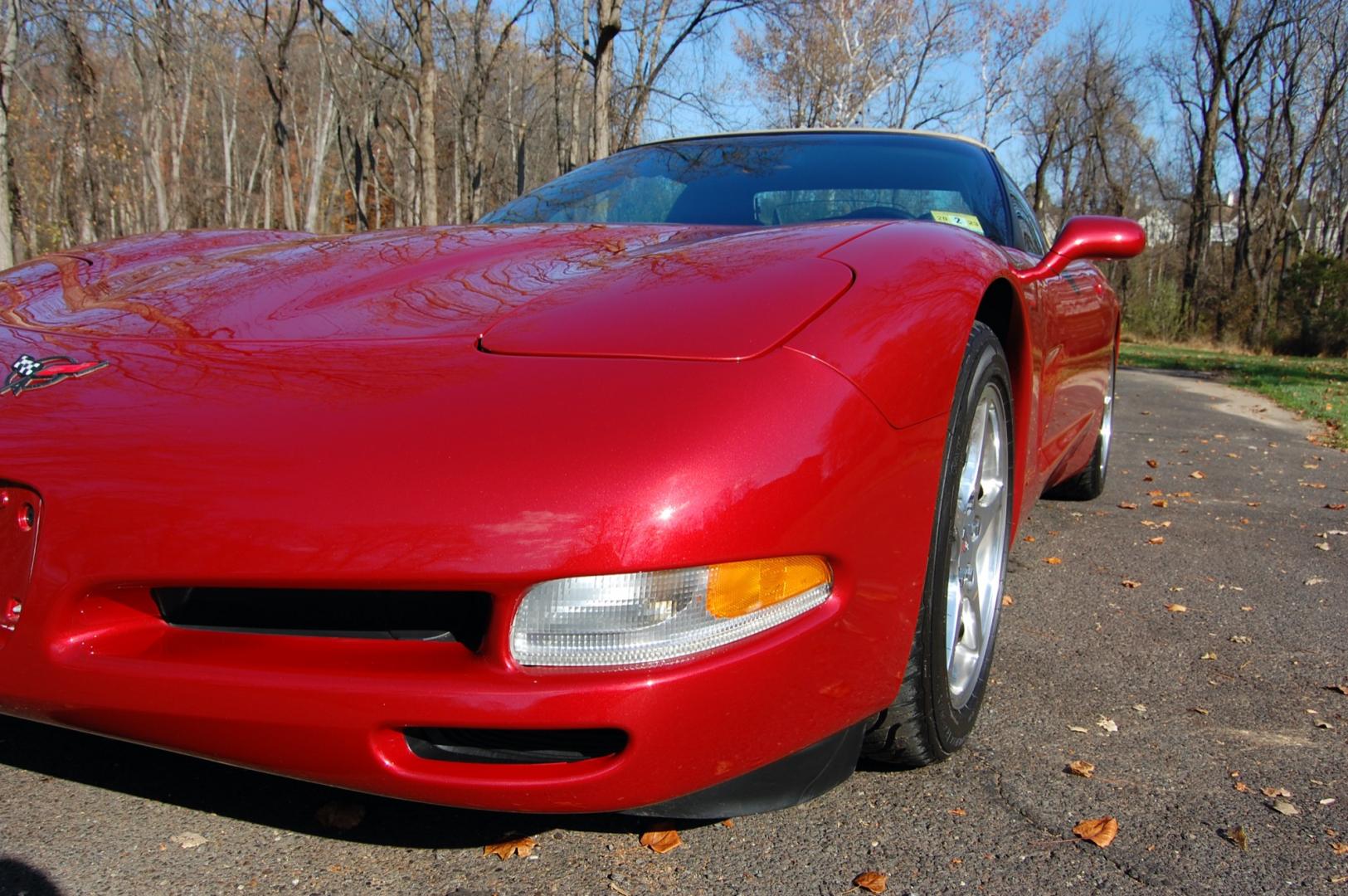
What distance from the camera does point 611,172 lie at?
127 inches

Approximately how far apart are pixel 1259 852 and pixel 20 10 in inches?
531

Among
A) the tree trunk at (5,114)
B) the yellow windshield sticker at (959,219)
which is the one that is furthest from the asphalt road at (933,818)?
the tree trunk at (5,114)

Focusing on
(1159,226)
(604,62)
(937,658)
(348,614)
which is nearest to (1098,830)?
(937,658)

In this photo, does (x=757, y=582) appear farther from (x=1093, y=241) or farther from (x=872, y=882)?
(x=1093, y=241)

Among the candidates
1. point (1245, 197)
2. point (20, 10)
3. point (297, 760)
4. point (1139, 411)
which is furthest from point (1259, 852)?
point (1245, 197)

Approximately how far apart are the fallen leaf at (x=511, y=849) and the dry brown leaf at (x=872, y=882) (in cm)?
48

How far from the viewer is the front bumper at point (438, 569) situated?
1.28m

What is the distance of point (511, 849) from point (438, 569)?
56cm

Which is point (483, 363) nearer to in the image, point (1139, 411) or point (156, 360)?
point (156, 360)

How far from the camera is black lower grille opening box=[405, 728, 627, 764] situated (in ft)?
4.35

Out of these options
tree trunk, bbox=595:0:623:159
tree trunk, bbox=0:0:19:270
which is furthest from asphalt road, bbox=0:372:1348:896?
tree trunk, bbox=595:0:623:159

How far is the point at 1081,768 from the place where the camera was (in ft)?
6.43

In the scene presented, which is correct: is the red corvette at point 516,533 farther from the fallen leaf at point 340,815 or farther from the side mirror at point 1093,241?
the side mirror at point 1093,241

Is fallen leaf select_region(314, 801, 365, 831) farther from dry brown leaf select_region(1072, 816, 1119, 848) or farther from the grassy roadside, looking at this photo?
the grassy roadside
